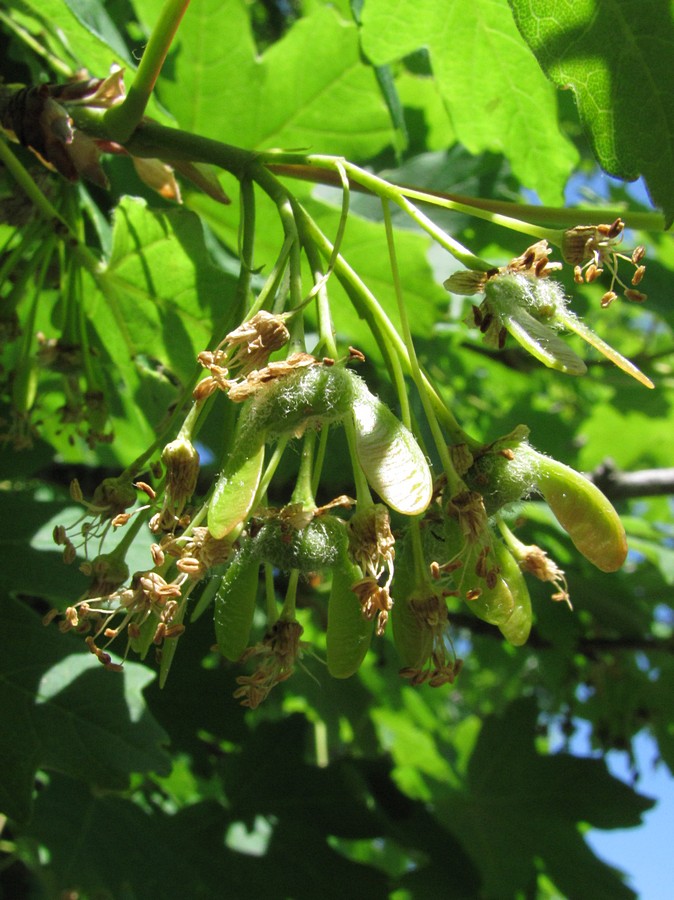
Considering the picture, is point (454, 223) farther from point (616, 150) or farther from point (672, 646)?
point (672, 646)

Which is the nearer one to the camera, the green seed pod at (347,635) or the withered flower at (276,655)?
the green seed pod at (347,635)

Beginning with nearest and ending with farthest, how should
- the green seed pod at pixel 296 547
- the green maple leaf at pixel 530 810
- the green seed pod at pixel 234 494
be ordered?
the green seed pod at pixel 234 494 → the green seed pod at pixel 296 547 → the green maple leaf at pixel 530 810

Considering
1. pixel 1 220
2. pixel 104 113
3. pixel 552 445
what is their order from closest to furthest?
pixel 104 113
pixel 1 220
pixel 552 445

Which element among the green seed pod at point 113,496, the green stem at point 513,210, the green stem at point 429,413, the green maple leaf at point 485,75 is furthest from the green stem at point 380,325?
the green maple leaf at point 485,75

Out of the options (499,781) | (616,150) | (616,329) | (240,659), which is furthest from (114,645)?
(616,329)

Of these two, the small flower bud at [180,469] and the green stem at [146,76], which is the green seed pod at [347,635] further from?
the green stem at [146,76]

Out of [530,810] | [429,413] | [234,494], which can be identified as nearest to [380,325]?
[429,413]

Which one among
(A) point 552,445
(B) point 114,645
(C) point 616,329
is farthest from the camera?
(C) point 616,329
